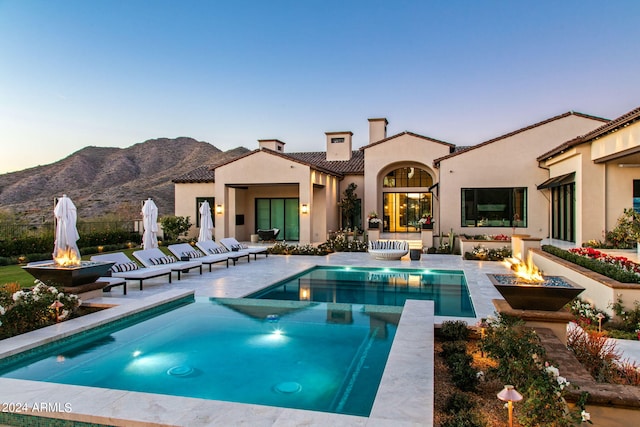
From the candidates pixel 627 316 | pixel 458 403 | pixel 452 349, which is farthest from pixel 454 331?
pixel 627 316

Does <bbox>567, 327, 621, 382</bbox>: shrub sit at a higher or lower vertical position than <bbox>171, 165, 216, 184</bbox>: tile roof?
lower

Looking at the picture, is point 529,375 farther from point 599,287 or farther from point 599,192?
point 599,192

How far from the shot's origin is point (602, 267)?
8867 millimetres

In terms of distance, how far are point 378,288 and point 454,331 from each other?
552 centimetres

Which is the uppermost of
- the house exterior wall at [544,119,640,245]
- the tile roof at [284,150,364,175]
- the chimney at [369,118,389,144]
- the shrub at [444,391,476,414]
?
the chimney at [369,118,389,144]

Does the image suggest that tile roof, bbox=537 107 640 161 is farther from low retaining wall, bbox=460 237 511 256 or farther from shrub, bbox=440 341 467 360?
shrub, bbox=440 341 467 360

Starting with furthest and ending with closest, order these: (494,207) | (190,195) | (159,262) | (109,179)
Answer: (109,179) < (190,195) < (494,207) < (159,262)

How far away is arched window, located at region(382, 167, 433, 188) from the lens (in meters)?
27.0

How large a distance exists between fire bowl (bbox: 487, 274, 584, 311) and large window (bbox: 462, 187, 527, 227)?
1554 cm

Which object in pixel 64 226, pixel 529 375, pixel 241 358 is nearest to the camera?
pixel 529 375

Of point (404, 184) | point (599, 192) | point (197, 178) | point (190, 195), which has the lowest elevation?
point (599, 192)

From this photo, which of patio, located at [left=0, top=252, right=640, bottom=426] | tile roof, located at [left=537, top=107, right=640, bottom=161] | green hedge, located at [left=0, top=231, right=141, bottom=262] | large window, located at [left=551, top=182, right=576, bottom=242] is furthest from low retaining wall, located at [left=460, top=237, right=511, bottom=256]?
green hedge, located at [left=0, top=231, right=141, bottom=262]

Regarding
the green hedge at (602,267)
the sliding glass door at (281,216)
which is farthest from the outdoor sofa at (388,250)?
the sliding glass door at (281,216)

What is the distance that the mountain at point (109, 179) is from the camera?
52.2 meters
